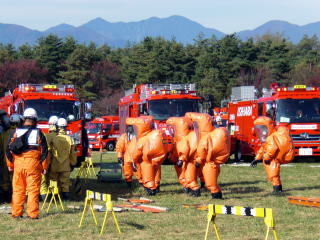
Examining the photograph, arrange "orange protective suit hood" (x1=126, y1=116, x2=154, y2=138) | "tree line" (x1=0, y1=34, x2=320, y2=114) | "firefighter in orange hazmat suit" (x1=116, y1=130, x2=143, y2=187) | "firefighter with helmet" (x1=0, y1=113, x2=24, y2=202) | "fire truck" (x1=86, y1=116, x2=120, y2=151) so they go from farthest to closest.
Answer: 1. "tree line" (x1=0, y1=34, x2=320, y2=114)
2. "fire truck" (x1=86, y1=116, x2=120, y2=151)
3. "firefighter in orange hazmat suit" (x1=116, y1=130, x2=143, y2=187)
4. "orange protective suit hood" (x1=126, y1=116, x2=154, y2=138)
5. "firefighter with helmet" (x1=0, y1=113, x2=24, y2=202)

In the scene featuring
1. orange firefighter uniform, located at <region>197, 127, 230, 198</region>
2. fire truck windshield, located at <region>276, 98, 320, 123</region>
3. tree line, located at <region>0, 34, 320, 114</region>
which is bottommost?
orange firefighter uniform, located at <region>197, 127, 230, 198</region>

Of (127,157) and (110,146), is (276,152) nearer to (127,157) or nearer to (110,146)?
(127,157)

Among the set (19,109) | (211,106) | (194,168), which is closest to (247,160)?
(211,106)

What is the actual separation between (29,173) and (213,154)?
428 cm

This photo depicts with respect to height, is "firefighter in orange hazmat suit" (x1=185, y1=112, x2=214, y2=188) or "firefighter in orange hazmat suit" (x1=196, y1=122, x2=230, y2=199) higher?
"firefighter in orange hazmat suit" (x1=185, y1=112, x2=214, y2=188)

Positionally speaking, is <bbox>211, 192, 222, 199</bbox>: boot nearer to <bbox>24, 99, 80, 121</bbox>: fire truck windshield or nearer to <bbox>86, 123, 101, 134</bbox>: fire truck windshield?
<bbox>24, 99, 80, 121</bbox>: fire truck windshield

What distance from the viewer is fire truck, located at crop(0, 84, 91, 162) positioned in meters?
24.9

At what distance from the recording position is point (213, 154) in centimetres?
1568

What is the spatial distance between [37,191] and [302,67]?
60925 millimetres

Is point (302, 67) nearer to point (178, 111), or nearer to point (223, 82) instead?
point (223, 82)

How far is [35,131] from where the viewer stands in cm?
1326

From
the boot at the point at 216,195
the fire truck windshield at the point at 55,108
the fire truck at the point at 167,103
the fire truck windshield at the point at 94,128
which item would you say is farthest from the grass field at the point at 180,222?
the fire truck windshield at the point at 94,128

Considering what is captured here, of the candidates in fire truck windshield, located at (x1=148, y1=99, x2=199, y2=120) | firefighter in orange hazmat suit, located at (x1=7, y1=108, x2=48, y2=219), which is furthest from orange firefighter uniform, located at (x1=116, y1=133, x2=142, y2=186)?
fire truck windshield, located at (x1=148, y1=99, x2=199, y2=120)

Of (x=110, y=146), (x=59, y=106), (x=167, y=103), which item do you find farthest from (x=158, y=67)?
(x=59, y=106)
